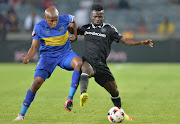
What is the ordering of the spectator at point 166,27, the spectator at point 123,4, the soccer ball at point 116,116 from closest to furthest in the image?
the soccer ball at point 116,116 → the spectator at point 166,27 → the spectator at point 123,4

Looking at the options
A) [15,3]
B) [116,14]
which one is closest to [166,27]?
[116,14]

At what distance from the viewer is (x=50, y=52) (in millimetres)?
6422

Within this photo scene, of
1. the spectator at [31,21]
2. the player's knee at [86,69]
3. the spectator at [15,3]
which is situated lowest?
the spectator at [31,21]

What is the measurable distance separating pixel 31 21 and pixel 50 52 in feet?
46.9

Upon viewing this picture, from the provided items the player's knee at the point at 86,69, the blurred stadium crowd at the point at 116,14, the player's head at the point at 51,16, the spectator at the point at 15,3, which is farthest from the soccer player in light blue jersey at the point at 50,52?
the spectator at the point at 15,3

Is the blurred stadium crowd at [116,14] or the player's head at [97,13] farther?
the blurred stadium crowd at [116,14]

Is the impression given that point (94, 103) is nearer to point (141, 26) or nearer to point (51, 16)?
point (51, 16)

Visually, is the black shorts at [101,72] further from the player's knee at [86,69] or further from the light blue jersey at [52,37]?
the light blue jersey at [52,37]

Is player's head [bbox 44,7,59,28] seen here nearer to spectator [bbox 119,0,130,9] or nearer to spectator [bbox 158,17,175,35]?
spectator [bbox 158,17,175,35]

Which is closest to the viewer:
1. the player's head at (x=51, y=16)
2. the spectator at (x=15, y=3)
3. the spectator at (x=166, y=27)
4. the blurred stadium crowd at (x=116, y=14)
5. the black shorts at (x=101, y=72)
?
the player's head at (x=51, y=16)


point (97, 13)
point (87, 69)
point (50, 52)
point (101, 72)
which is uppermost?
point (97, 13)

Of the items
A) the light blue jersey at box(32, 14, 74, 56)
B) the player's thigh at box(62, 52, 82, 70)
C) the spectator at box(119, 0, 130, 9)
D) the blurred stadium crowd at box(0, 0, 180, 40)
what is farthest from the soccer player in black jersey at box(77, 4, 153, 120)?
the spectator at box(119, 0, 130, 9)

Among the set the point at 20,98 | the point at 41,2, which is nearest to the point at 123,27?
the point at 41,2

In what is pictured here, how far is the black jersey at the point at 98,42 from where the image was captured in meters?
6.34
